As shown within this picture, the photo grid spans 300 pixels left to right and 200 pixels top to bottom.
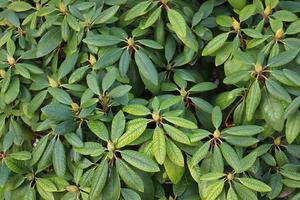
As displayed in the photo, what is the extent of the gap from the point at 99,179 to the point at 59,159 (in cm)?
18

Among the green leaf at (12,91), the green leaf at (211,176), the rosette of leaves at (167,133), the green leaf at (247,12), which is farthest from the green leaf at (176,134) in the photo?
the green leaf at (12,91)

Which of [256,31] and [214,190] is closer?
[214,190]

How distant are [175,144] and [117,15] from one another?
529 millimetres

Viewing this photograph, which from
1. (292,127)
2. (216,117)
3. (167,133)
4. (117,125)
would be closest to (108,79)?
(117,125)

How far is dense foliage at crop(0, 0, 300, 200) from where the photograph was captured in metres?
1.47

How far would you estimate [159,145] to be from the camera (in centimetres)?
144

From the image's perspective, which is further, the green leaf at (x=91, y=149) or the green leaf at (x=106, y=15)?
the green leaf at (x=106, y=15)

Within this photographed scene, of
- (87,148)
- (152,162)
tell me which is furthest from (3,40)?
(152,162)

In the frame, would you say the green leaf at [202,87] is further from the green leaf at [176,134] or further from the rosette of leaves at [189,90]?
the green leaf at [176,134]

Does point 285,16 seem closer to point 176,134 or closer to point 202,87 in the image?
point 202,87

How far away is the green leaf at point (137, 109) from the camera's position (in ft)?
4.85

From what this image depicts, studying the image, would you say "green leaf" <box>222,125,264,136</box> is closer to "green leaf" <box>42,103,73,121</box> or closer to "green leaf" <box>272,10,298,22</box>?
"green leaf" <box>272,10,298,22</box>

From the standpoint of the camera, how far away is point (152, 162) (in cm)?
144

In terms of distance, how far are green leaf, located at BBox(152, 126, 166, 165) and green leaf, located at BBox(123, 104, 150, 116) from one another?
0.07m
